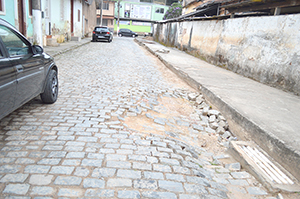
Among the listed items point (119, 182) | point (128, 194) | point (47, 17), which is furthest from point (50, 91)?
point (47, 17)

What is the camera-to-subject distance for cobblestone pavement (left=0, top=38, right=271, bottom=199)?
239cm

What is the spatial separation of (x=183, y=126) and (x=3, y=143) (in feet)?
9.65

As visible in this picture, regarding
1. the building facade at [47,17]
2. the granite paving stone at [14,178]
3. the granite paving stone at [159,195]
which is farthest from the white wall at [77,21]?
the granite paving stone at [159,195]

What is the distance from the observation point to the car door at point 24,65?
11.0 ft

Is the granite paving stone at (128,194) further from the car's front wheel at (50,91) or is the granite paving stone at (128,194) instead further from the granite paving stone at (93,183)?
the car's front wheel at (50,91)

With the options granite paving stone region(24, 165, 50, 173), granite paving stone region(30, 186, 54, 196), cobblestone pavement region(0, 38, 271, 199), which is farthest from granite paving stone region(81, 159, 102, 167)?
granite paving stone region(30, 186, 54, 196)

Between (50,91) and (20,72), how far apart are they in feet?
3.79

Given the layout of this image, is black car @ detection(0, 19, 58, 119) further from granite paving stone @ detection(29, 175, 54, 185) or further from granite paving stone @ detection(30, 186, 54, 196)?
granite paving stone @ detection(30, 186, 54, 196)

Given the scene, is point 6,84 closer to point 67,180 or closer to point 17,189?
point 17,189

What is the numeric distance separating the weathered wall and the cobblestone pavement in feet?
9.60

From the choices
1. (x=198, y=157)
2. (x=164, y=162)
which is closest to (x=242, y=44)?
(x=198, y=157)

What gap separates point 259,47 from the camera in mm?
7699

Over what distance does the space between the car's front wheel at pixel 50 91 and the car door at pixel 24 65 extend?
0.81 feet

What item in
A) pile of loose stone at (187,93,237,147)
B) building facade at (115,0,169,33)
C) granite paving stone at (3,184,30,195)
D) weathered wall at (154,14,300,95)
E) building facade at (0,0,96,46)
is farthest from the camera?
building facade at (115,0,169,33)
